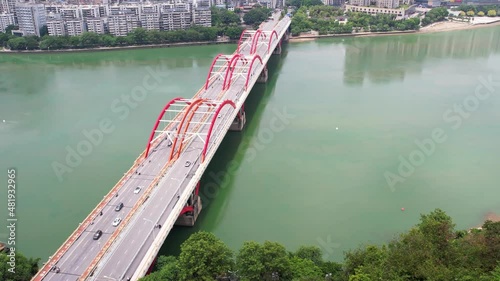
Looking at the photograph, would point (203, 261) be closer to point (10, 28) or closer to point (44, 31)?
point (44, 31)

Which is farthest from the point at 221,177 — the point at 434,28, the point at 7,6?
the point at 7,6

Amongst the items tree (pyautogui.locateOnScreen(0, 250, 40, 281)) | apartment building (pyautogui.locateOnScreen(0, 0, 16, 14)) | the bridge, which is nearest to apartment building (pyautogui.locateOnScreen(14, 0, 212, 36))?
apartment building (pyautogui.locateOnScreen(0, 0, 16, 14))

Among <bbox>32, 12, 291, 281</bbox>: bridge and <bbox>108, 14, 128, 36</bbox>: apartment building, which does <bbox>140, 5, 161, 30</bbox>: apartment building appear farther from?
<bbox>32, 12, 291, 281</bbox>: bridge

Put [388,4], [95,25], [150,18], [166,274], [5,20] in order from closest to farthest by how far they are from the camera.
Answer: [166,274] < [95,25] < [150,18] < [5,20] < [388,4]

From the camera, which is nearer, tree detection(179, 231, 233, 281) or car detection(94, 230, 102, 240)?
tree detection(179, 231, 233, 281)

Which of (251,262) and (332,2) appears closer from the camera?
(251,262)

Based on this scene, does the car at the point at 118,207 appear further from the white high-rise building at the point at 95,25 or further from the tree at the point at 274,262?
the white high-rise building at the point at 95,25

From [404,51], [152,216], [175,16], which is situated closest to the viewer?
[152,216]
